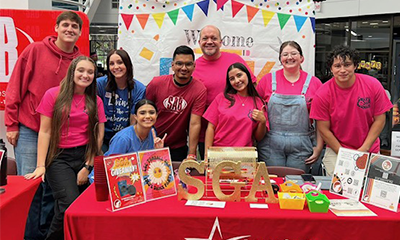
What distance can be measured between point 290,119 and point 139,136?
122 centimetres

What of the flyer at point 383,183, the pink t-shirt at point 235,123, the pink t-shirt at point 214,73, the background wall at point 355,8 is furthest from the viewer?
the background wall at point 355,8

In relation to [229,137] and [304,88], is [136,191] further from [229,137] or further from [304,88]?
[304,88]

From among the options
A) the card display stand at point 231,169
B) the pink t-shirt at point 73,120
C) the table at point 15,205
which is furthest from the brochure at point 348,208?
the pink t-shirt at point 73,120

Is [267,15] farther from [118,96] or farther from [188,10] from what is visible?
[118,96]

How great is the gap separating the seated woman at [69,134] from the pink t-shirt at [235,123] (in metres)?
0.94

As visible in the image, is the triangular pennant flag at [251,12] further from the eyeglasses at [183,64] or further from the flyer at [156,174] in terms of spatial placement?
the flyer at [156,174]

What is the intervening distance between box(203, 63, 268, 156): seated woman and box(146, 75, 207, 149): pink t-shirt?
0.25 metres

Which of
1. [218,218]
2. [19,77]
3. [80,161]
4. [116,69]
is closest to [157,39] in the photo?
[116,69]

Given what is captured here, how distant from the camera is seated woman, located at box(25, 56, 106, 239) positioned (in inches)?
98.8

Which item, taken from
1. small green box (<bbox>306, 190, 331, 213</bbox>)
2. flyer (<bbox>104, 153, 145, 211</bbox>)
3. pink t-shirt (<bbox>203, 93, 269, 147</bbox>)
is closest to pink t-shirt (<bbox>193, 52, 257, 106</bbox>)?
pink t-shirt (<bbox>203, 93, 269, 147</bbox>)

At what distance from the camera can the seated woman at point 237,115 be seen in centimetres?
267

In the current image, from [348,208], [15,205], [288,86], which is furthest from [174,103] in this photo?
[348,208]

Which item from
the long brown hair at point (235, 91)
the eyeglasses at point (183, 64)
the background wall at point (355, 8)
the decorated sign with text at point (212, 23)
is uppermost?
the background wall at point (355, 8)

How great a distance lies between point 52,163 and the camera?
254 centimetres
